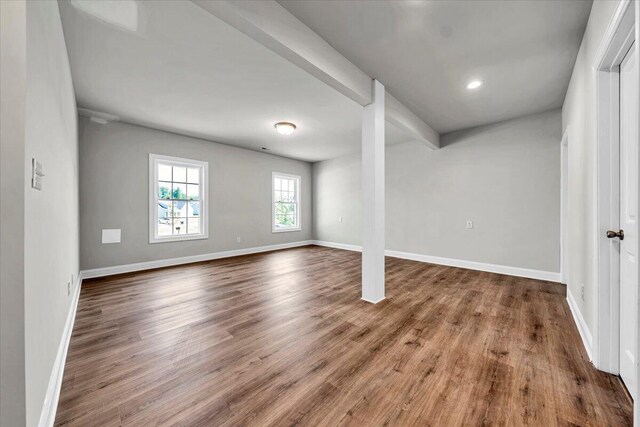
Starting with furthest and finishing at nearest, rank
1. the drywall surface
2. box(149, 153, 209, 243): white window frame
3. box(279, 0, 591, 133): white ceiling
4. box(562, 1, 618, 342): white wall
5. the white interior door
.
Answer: box(149, 153, 209, 243): white window frame < box(279, 0, 591, 133): white ceiling < box(562, 1, 618, 342): white wall < the white interior door < the drywall surface

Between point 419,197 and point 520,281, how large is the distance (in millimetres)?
2198

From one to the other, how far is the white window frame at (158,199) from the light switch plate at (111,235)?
466 mm

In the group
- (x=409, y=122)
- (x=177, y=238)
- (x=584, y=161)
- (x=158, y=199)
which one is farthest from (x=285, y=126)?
(x=584, y=161)

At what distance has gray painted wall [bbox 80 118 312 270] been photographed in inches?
151

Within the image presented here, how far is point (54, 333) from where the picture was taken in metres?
1.54

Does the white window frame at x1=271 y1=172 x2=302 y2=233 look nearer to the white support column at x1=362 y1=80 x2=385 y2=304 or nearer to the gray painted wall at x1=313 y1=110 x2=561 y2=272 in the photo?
the gray painted wall at x1=313 y1=110 x2=561 y2=272

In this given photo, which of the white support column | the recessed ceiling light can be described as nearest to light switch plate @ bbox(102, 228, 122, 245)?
the white support column

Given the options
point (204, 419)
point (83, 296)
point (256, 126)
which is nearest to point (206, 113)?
point (256, 126)

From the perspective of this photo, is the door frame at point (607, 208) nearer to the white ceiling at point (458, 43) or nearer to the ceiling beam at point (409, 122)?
the white ceiling at point (458, 43)

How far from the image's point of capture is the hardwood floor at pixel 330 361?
1.29 m

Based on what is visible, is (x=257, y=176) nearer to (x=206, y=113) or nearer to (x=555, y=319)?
(x=206, y=113)

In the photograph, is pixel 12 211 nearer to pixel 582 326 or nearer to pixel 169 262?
pixel 582 326

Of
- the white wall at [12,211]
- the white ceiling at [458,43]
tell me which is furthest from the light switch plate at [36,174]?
the white ceiling at [458,43]

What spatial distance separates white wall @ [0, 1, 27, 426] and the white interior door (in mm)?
2846
